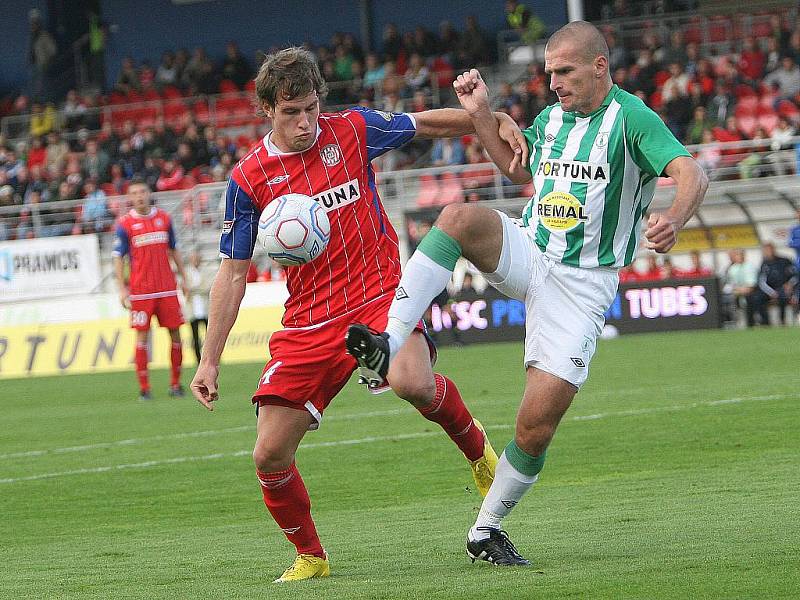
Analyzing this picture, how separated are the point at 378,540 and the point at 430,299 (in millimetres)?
1726

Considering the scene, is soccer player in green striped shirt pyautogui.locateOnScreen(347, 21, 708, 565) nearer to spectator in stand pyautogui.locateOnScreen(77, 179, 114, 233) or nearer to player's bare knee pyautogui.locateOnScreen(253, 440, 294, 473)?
player's bare knee pyautogui.locateOnScreen(253, 440, 294, 473)

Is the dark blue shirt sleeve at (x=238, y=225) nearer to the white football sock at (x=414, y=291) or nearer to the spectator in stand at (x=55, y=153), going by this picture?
the white football sock at (x=414, y=291)

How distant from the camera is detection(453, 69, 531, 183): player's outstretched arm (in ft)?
19.1

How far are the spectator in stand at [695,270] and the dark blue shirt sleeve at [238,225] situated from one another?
57.0 feet

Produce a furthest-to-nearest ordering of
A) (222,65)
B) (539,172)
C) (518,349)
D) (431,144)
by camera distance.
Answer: (222,65) < (431,144) < (518,349) < (539,172)

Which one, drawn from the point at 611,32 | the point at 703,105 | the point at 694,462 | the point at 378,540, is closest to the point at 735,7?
the point at 611,32

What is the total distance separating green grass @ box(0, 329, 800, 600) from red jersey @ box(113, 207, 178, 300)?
4.95ft

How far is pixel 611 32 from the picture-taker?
28.4m

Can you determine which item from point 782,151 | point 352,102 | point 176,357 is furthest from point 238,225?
point 352,102

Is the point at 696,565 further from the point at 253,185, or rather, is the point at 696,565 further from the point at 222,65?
the point at 222,65

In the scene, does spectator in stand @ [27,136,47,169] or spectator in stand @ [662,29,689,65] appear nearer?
spectator in stand @ [662,29,689,65]

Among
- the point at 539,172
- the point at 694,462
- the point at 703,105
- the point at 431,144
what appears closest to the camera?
the point at 539,172

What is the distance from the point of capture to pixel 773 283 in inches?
886

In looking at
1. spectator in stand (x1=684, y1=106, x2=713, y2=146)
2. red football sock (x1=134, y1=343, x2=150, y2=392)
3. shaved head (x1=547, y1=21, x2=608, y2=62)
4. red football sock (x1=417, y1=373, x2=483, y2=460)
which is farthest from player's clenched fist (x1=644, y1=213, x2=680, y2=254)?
spectator in stand (x1=684, y1=106, x2=713, y2=146)
